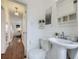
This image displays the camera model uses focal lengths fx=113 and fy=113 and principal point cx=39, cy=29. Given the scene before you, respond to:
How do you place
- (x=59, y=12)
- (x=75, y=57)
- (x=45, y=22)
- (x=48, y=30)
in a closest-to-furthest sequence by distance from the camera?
(x=75, y=57) → (x=59, y=12) → (x=48, y=30) → (x=45, y=22)

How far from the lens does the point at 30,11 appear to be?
4055mm

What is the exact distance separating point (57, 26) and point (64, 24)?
432mm

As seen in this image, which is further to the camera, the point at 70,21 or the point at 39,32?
the point at 39,32

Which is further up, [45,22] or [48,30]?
[45,22]

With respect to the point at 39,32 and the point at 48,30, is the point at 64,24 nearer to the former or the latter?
the point at 48,30

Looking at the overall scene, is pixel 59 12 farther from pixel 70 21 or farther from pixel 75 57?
pixel 75 57

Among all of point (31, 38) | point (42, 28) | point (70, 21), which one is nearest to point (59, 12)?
point (70, 21)

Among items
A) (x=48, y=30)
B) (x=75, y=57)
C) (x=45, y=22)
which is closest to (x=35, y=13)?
(x=45, y=22)

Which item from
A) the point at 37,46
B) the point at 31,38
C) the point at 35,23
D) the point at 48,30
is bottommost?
the point at 37,46

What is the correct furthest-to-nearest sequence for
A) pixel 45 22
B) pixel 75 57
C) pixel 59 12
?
pixel 45 22
pixel 59 12
pixel 75 57

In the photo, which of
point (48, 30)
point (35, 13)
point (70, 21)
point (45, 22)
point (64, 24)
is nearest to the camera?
point (70, 21)

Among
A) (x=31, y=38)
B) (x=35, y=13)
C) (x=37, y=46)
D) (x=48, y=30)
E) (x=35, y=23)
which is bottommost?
(x=37, y=46)

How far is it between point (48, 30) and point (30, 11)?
3.34 ft

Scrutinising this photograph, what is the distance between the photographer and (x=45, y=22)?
3.86m
